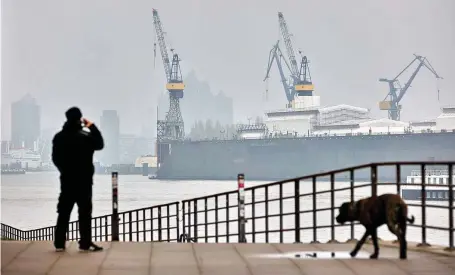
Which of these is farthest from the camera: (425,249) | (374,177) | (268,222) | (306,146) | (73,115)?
(306,146)

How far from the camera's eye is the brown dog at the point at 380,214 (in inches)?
194

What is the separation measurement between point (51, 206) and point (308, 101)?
6548cm

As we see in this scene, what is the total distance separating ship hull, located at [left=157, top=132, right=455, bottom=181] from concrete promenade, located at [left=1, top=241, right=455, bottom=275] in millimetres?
87893

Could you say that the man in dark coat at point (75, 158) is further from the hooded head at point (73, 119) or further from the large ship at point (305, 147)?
the large ship at point (305, 147)

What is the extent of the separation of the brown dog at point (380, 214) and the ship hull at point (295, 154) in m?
88.3

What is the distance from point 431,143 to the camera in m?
93.7

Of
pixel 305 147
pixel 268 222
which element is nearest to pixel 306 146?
pixel 305 147

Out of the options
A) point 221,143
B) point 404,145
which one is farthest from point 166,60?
point 404,145

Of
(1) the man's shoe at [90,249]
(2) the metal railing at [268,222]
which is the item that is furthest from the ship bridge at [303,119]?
(1) the man's shoe at [90,249]

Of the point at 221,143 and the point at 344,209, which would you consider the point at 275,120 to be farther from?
the point at 344,209

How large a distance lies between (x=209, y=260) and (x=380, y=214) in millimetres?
1058

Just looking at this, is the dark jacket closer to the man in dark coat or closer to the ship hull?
the man in dark coat

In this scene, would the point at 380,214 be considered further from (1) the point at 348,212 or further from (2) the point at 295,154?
(2) the point at 295,154

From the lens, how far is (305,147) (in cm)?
9881
